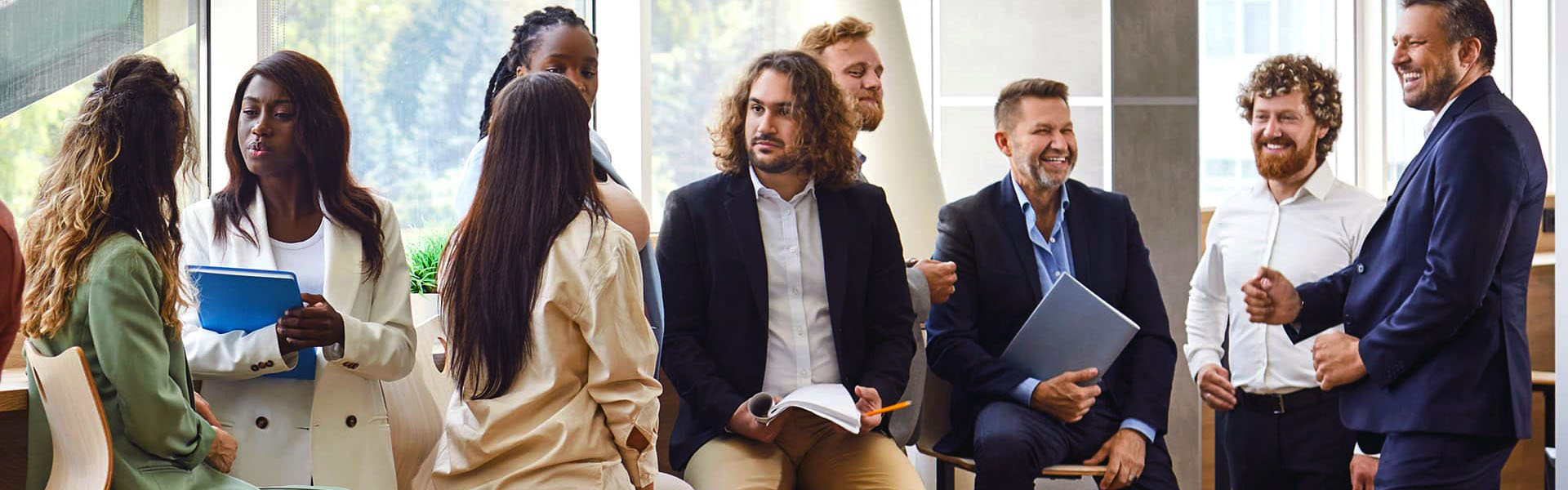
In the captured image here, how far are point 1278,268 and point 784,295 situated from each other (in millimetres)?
1442

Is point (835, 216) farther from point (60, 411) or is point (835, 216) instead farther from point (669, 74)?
point (669, 74)

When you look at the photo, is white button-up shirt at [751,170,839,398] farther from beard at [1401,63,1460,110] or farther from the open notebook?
beard at [1401,63,1460,110]

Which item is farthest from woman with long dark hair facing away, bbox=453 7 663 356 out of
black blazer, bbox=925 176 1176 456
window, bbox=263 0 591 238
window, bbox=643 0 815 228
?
window, bbox=643 0 815 228

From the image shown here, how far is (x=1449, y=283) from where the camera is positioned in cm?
301

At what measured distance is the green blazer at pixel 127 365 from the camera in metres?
2.00

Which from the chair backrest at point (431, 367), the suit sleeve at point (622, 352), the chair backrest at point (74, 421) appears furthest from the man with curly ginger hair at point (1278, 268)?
the chair backrest at point (74, 421)

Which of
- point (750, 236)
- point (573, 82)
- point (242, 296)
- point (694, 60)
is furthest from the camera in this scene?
point (694, 60)

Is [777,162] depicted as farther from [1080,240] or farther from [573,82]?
[1080,240]

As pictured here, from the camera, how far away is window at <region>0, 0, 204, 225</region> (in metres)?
3.42

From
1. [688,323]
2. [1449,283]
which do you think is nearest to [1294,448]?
[1449,283]

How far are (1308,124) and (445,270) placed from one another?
254 cm

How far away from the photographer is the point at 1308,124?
3.86 metres

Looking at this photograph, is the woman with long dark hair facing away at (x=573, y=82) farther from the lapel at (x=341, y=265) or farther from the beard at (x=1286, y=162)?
the beard at (x=1286, y=162)

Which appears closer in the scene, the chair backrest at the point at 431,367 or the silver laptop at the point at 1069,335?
the chair backrest at the point at 431,367
